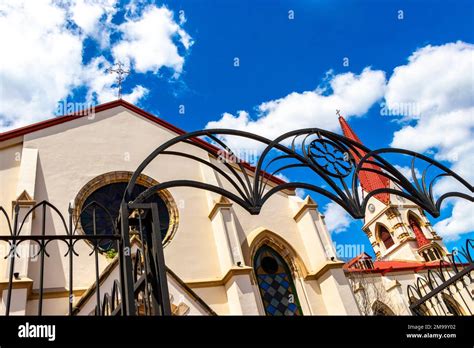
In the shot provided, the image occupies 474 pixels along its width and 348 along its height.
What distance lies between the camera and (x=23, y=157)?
36.2 ft

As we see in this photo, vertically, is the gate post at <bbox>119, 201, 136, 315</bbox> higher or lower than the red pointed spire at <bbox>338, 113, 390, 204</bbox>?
lower

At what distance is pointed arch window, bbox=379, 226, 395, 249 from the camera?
3688cm

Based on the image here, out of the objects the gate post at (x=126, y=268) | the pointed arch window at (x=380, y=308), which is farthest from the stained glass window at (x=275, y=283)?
the pointed arch window at (x=380, y=308)

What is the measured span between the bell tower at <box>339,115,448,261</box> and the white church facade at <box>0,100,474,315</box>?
74.5 ft

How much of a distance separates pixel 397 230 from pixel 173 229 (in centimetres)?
2943

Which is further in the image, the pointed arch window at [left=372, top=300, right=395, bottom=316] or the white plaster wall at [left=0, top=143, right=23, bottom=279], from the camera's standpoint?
the pointed arch window at [left=372, top=300, right=395, bottom=316]

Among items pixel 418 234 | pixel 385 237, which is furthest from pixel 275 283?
pixel 385 237

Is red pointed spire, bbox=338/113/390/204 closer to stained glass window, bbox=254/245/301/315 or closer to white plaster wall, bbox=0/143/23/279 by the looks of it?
stained glass window, bbox=254/245/301/315

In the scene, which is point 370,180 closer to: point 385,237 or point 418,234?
point 385,237

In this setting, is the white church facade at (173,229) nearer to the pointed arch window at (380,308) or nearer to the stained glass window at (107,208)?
the stained glass window at (107,208)

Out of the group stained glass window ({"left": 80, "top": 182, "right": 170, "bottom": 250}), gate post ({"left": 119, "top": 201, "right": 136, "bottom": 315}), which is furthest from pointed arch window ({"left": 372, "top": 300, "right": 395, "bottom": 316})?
gate post ({"left": 119, "top": 201, "right": 136, "bottom": 315})

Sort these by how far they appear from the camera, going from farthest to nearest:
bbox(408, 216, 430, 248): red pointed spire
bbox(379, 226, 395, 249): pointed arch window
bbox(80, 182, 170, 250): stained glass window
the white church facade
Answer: bbox(379, 226, 395, 249): pointed arch window → bbox(408, 216, 430, 248): red pointed spire → bbox(80, 182, 170, 250): stained glass window → the white church facade

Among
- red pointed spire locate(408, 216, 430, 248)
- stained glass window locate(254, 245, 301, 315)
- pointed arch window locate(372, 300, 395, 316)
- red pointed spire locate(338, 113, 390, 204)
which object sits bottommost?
stained glass window locate(254, 245, 301, 315)
